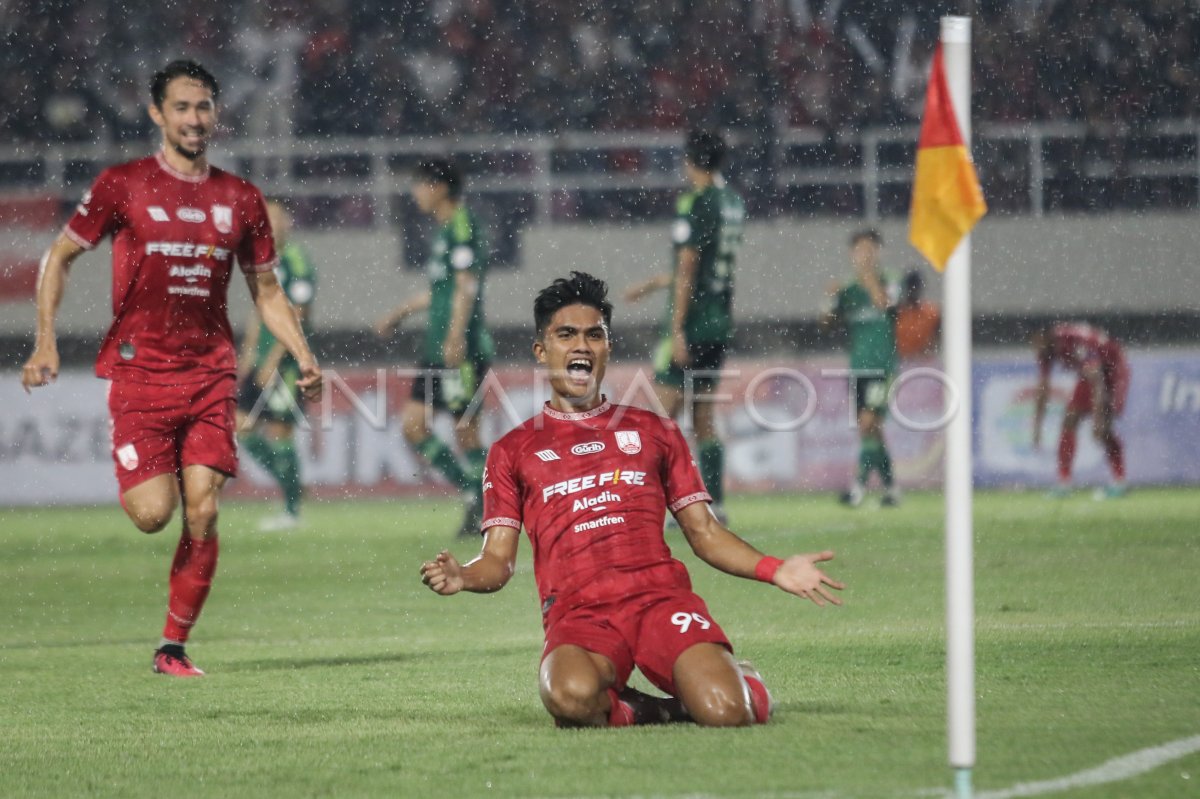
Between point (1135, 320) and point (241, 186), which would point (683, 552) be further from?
point (1135, 320)

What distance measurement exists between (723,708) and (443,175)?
5960mm

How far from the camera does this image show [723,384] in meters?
15.0

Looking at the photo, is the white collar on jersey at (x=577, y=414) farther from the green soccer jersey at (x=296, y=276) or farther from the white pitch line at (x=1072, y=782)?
the green soccer jersey at (x=296, y=276)

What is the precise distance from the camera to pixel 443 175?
32.3ft

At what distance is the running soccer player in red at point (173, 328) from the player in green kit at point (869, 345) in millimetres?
6683

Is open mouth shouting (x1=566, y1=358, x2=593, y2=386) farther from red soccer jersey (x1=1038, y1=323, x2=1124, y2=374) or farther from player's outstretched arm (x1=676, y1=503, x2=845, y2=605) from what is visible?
red soccer jersey (x1=1038, y1=323, x2=1124, y2=374)

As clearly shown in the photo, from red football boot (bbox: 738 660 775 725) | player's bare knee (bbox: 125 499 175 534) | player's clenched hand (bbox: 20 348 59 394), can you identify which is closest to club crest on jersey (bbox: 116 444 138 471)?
player's bare knee (bbox: 125 499 175 534)

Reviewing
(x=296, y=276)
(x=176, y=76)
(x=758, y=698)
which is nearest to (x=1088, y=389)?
(x=296, y=276)

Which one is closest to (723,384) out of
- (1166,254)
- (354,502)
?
(354,502)

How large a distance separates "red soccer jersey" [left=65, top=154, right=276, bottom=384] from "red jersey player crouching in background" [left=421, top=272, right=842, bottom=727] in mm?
1565

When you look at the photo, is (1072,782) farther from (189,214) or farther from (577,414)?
(189,214)

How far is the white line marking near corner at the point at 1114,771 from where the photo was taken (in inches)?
136

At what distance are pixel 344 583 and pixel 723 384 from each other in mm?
6693

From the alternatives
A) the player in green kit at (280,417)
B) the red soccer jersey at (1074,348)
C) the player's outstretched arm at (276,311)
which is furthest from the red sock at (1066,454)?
the player's outstretched arm at (276,311)
